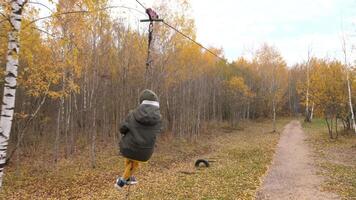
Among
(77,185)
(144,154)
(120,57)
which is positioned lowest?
(77,185)

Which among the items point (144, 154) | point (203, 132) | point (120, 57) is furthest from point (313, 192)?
point (203, 132)

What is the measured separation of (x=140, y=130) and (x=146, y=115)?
0.27 metres

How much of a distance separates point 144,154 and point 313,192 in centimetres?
657

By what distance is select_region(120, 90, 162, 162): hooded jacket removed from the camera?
5109 mm

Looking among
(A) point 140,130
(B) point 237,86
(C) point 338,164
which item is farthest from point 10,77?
(B) point 237,86

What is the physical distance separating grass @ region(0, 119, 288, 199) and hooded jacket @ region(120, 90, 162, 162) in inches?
76.3

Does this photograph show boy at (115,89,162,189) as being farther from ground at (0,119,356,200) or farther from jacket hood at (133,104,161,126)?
ground at (0,119,356,200)

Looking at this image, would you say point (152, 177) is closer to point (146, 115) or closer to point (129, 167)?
point (129, 167)

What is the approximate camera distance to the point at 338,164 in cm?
1438

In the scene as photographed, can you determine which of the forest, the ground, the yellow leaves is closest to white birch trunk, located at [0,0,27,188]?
the ground

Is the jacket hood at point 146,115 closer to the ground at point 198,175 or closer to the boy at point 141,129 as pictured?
the boy at point 141,129

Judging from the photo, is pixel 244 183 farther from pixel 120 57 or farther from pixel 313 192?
pixel 120 57

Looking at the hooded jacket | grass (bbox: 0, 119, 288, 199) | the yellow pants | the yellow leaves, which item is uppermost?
the yellow leaves

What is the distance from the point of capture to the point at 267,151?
17812mm
